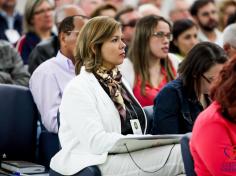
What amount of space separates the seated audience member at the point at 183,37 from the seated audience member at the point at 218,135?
3.38 meters

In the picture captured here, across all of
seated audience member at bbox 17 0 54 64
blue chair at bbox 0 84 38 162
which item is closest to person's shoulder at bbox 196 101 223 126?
blue chair at bbox 0 84 38 162

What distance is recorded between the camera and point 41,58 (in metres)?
5.95

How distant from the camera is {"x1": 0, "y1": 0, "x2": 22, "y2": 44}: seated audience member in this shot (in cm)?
746

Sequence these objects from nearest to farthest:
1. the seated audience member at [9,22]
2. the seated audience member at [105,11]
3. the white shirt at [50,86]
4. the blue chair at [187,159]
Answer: the blue chair at [187,159] < the white shirt at [50,86] < the seated audience member at [105,11] < the seated audience member at [9,22]

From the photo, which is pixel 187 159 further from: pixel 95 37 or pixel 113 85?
pixel 95 37

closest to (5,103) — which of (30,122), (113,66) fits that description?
(30,122)

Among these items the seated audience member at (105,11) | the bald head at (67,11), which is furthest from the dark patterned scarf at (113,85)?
the seated audience member at (105,11)

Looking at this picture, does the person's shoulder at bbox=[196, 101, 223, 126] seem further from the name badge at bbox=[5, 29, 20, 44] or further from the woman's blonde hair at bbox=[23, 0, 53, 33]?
the name badge at bbox=[5, 29, 20, 44]

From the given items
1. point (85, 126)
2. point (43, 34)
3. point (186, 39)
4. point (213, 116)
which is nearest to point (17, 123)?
point (85, 126)

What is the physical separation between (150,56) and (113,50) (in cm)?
149

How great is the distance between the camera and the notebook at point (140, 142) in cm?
380

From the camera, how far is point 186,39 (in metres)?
6.61

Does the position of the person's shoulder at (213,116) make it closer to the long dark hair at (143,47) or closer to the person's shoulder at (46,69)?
the person's shoulder at (46,69)

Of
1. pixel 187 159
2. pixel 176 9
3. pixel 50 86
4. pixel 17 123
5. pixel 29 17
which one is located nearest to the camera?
pixel 187 159
